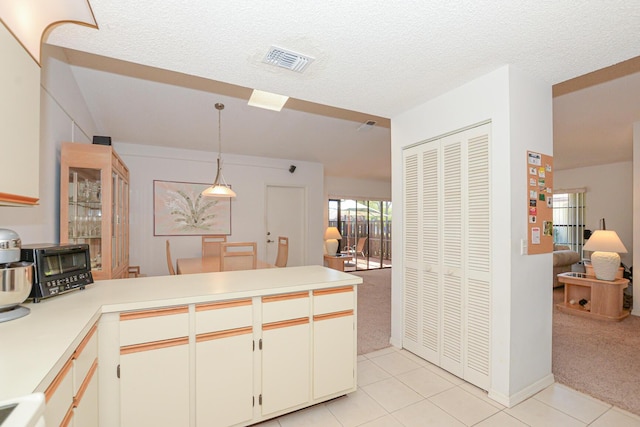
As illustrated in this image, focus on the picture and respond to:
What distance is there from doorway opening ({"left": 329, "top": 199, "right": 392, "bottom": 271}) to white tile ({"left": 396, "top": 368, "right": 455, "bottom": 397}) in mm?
5315

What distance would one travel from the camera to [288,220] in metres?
6.00

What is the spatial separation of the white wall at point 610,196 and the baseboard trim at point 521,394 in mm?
5267

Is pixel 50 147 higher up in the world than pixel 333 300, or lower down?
higher up

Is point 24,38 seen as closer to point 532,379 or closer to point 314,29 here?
point 314,29

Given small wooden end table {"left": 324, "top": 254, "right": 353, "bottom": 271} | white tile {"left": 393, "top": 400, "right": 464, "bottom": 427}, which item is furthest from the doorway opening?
white tile {"left": 393, "top": 400, "right": 464, "bottom": 427}

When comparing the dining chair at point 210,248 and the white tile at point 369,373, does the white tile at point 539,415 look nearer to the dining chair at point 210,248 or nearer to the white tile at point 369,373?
the white tile at point 369,373

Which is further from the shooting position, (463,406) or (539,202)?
(539,202)

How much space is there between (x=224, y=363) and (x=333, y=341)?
702mm

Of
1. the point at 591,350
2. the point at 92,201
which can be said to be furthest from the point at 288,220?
the point at 591,350

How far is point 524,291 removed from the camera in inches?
83.8

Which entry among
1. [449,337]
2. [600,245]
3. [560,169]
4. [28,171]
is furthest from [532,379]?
[560,169]

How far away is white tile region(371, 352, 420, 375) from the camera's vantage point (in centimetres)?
253

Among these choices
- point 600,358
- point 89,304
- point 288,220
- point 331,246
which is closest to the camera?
point 89,304

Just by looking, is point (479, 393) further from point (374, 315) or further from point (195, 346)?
point (195, 346)
